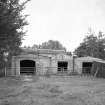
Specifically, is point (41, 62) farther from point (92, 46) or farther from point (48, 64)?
point (92, 46)

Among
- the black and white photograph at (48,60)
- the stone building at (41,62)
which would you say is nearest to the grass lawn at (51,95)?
the black and white photograph at (48,60)

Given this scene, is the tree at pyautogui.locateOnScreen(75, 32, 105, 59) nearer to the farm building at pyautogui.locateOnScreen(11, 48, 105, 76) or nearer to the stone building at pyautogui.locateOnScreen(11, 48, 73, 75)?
the farm building at pyautogui.locateOnScreen(11, 48, 105, 76)

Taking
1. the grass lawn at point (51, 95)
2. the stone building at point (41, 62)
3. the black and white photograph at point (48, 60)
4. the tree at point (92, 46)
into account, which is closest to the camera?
the grass lawn at point (51, 95)

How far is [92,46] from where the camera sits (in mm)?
39906

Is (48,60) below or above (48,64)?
above

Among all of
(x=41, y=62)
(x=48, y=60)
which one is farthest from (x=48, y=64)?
(x=41, y=62)

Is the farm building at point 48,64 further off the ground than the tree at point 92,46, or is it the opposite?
the tree at point 92,46

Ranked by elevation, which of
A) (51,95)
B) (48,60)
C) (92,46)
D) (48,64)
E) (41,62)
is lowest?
(51,95)

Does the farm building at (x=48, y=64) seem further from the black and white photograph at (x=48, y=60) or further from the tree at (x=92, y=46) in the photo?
the tree at (x=92, y=46)

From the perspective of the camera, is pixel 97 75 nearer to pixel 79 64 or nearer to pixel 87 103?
pixel 79 64

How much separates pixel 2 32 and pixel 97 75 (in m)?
14.2

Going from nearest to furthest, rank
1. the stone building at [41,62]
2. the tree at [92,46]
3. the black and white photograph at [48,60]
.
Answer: the black and white photograph at [48,60], the stone building at [41,62], the tree at [92,46]

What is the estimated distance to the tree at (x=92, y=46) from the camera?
3839 cm

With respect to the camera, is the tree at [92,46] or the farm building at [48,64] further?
the tree at [92,46]
